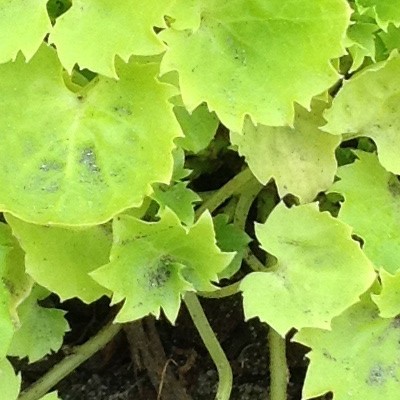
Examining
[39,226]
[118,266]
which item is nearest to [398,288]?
[118,266]

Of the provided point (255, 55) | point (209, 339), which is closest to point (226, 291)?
point (209, 339)

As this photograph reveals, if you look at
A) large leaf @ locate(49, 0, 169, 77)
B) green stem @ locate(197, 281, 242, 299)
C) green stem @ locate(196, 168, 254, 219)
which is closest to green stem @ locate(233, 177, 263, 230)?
green stem @ locate(196, 168, 254, 219)

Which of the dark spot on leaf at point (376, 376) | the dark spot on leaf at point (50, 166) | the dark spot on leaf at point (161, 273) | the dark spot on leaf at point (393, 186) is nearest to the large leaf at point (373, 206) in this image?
the dark spot on leaf at point (393, 186)

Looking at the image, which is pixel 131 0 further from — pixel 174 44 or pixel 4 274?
pixel 4 274

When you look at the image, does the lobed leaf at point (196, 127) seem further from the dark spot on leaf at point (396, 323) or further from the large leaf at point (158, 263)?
the dark spot on leaf at point (396, 323)

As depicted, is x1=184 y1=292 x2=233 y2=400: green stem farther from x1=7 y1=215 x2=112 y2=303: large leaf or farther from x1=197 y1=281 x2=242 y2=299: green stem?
x1=7 y1=215 x2=112 y2=303: large leaf

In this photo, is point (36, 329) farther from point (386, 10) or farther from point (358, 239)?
point (386, 10)
